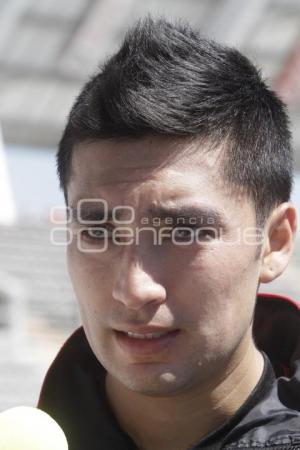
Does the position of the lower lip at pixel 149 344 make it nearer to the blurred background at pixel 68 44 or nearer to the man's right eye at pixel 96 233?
the man's right eye at pixel 96 233

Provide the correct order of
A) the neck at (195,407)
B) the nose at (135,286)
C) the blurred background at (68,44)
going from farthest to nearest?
the blurred background at (68,44), the neck at (195,407), the nose at (135,286)

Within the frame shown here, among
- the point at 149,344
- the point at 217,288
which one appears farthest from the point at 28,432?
the point at 217,288

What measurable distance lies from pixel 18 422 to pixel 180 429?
27 cm

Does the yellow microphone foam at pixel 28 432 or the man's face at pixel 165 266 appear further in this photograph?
the man's face at pixel 165 266

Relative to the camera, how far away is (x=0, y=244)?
8.34 meters

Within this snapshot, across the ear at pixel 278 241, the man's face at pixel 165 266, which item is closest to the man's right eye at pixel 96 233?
the man's face at pixel 165 266

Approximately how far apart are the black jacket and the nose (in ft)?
0.61

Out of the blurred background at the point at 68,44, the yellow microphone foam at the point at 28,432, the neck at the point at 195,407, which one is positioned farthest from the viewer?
the blurred background at the point at 68,44

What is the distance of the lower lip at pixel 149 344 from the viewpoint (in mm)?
1144

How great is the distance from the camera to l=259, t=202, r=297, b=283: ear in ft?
4.12

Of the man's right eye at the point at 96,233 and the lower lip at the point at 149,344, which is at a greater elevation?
the man's right eye at the point at 96,233

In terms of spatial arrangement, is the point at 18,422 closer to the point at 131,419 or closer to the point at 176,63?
the point at 131,419

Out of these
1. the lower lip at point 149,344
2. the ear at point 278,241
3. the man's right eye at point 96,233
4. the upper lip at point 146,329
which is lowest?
the lower lip at point 149,344

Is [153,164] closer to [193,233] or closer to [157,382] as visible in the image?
[193,233]
